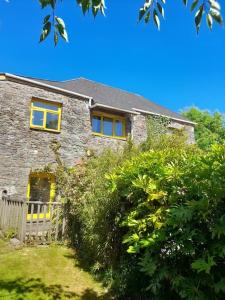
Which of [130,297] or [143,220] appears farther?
[130,297]

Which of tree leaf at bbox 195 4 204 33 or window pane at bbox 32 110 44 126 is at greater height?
window pane at bbox 32 110 44 126

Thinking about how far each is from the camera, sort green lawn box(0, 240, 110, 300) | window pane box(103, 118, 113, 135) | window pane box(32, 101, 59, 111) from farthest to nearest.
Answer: window pane box(103, 118, 113, 135) → window pane box(32, 101, 59, 111) → green lawn box(0, 240, 110, 300)

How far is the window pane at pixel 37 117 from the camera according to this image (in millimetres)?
16945

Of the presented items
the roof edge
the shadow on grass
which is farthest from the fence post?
the roof edge

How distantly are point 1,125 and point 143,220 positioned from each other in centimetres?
1226

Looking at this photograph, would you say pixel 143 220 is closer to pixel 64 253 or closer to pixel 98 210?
pixel 98 210

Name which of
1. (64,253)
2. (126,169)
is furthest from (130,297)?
(64,253)

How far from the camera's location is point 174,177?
16.6 feet

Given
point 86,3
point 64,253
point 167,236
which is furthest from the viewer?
point 64,253

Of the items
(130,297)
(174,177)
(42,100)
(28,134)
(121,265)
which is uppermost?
(42,100)

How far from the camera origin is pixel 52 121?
692 inches

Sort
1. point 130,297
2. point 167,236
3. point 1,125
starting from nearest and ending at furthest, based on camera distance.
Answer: point 167,236, point 130,297, point 1,125

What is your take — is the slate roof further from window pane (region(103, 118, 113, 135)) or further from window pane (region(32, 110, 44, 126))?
window pane (region(32, 110, 44, 126))

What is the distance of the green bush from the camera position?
4.27m
